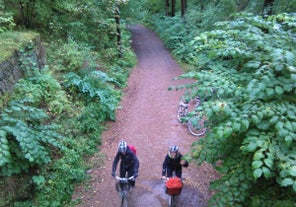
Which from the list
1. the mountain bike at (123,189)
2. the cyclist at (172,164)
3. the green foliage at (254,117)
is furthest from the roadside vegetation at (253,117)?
the mountain bike at (123,189)

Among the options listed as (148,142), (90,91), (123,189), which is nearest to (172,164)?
(123,189)

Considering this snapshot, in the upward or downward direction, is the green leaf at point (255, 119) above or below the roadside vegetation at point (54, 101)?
above

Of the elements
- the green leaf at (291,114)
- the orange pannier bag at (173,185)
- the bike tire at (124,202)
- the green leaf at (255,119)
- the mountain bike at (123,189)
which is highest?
the green leaf at (255,119)

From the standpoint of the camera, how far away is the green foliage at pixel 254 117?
3213mm

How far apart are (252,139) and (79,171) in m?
5.89

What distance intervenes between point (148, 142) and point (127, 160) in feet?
12.0

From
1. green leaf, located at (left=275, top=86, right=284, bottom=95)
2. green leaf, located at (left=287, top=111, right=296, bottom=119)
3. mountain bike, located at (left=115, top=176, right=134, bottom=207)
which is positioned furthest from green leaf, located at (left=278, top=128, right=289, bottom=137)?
mountain bike, located at (left=115, top=176, right=134, bottom=207)

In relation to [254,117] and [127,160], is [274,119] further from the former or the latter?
[127,160]

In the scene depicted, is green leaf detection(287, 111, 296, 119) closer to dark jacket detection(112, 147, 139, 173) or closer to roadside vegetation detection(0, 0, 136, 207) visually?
dark jacket detection(112, 147, 139, 173)

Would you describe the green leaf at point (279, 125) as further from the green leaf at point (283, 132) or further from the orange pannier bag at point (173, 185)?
the orange pannier bag at point (173, 185)

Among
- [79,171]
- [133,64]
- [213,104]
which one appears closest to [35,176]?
[79,171]

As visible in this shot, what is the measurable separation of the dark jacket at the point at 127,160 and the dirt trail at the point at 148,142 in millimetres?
1223

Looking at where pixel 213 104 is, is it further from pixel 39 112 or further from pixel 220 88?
pixel 39 112

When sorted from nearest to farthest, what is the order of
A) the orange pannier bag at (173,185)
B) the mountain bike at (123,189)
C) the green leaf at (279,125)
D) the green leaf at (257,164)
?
the green leaf at (257,164) → the green leaf at (279,125) → the orange pannier bag at (173,185) → the mountain bike at (123,189)
